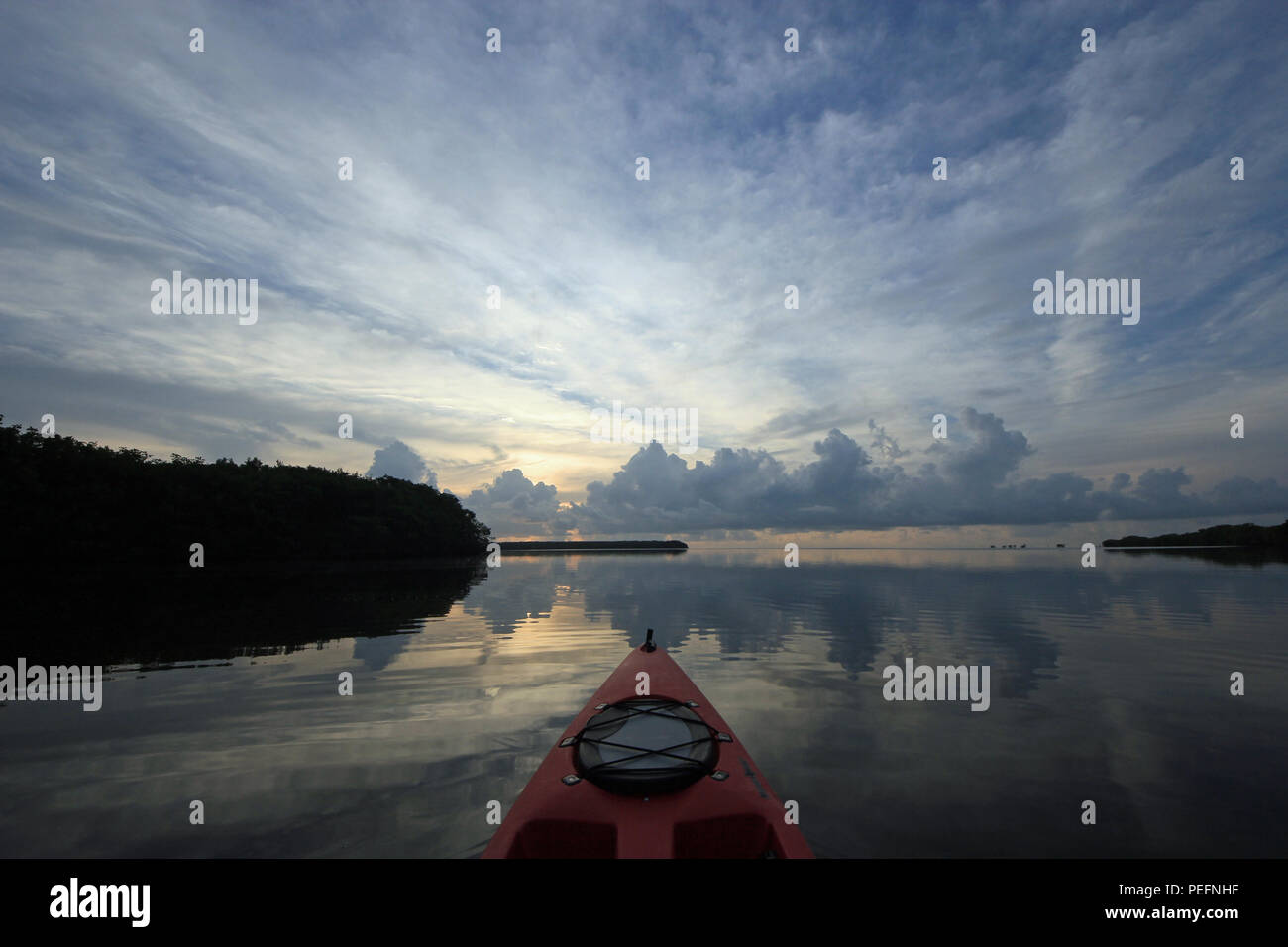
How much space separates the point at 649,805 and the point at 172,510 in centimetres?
7093

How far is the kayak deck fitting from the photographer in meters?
5.34

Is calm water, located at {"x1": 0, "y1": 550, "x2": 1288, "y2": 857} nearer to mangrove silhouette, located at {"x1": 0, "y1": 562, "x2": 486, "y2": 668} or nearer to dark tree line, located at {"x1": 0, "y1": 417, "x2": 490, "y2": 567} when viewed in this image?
mangrove silhouette, located at {"x1": 0, "y1": 562, "x2": 486, "y2": 668}

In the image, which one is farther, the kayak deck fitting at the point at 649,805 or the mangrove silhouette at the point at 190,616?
the mangrove silhouette at the point at 190,616

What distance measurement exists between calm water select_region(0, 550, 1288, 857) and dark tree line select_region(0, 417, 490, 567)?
36303 millimetres

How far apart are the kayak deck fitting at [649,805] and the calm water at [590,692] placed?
5.22ft

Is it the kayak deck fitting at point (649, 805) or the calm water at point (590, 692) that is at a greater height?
the kayak deck fitting at point (649, 805)

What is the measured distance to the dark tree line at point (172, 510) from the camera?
155ft
